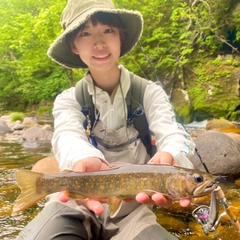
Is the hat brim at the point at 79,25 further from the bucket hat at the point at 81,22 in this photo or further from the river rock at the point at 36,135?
the river rock at the point at 36,135

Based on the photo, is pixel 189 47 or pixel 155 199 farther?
pixel 189 47

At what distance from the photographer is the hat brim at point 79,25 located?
2.46 metres

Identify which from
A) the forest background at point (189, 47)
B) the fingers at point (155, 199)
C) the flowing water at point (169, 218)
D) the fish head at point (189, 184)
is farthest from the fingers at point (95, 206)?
the forest background at point (189, 47)

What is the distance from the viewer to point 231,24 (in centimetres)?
1520

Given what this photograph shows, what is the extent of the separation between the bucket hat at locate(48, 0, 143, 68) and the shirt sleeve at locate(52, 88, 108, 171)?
360 millimetres

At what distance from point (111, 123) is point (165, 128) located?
0.47 m

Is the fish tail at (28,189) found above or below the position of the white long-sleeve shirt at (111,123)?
below

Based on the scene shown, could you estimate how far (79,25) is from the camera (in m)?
2.40

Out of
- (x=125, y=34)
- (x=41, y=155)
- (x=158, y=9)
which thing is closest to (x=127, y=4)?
(x=158, y=9)

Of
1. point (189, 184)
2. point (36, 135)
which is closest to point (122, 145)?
point (189, 184)

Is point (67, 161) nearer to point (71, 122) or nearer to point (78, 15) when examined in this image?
point (71, 122)

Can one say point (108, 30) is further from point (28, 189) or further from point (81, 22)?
point (28, 189)

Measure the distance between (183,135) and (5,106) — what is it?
90.4 feet

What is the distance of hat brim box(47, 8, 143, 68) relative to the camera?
2461 mm
